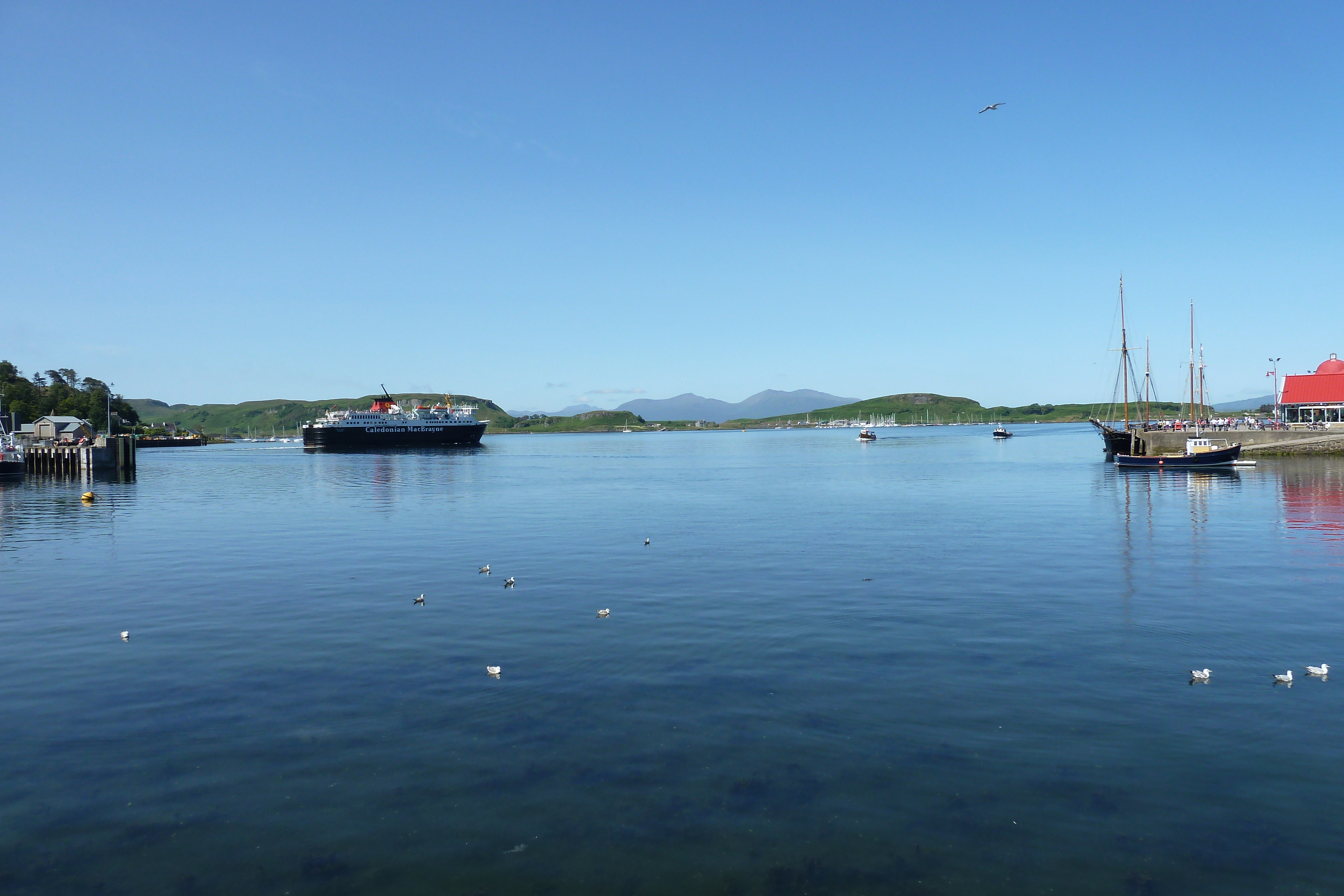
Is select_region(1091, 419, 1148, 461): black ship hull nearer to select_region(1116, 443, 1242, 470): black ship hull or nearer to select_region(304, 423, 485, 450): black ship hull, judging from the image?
select_region(1116, 443, 1242, 470): black ship hull

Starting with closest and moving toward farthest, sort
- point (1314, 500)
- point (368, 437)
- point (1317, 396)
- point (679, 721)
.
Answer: point (679, 721) → point (1314, 500) → point (1317, 396) → point (368, 437)

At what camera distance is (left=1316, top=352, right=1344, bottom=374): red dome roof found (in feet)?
374

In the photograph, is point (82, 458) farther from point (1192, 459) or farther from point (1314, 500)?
point (1192, 459)

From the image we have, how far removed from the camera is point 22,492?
71.4 meters

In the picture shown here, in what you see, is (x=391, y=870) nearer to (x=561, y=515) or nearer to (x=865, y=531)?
(x=865, y=531)

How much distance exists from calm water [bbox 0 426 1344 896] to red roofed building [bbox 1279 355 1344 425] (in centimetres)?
9413

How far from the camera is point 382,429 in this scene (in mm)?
183000

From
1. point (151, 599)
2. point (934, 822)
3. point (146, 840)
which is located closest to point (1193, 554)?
point (934, 822)

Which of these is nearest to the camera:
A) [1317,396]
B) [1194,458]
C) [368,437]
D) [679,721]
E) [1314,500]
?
[679,721]

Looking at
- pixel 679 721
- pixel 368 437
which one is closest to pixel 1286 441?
pixel 679 721

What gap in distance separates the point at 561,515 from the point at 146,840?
133ft

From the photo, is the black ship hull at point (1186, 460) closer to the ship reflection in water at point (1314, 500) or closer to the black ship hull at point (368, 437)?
the ship reflection in water at point (1314, 500)

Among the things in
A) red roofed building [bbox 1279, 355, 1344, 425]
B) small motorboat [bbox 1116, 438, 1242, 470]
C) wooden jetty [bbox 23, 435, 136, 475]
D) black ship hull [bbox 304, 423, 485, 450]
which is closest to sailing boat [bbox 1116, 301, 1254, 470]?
small motorboat [bbox 1116, 438, 1242, 470]

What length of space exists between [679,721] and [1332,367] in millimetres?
138467
